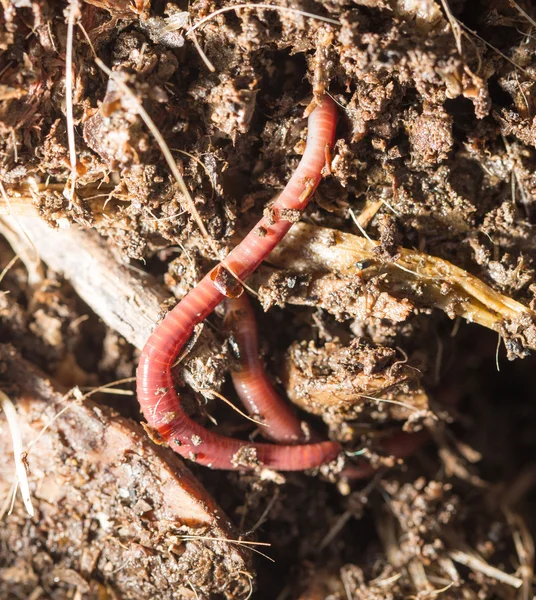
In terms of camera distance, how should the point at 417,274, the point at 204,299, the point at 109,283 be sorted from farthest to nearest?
the point at 109,283 < the point at 417,274 < the point at 204,299

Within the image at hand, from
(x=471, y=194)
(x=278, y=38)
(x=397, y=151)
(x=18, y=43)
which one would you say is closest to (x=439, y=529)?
(x=471, y=194)

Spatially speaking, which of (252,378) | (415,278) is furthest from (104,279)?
(415,278)

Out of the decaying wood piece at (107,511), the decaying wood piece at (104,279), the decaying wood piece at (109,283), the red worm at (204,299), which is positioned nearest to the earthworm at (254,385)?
the decaying wood piece at (109,283)

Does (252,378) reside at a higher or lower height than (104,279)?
lower

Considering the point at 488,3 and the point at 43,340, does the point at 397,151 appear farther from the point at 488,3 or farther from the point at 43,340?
the point at 43,340

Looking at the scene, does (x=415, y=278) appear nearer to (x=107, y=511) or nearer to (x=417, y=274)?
(x=417, y=274)
